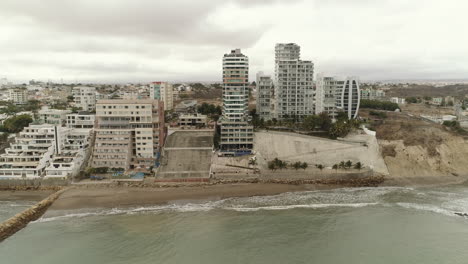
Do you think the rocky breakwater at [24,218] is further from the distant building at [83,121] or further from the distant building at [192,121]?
the distant building at [192,121]

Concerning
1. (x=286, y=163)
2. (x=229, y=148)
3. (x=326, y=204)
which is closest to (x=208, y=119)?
(x=229, y=148)

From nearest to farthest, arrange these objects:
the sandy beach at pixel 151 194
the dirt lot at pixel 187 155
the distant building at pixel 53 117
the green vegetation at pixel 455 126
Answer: the sandy beach at pixel 151 194, the dirt lot at pixel 187 155, the distant building at pixel 53 117, the green vegetation at pixel 455 126

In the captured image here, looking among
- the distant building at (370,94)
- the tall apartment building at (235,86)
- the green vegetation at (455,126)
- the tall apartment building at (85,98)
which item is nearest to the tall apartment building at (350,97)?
the green vegetation at (455,126)

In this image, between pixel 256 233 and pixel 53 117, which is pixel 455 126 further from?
pixel 53 117

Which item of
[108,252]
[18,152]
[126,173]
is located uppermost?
[18,152]

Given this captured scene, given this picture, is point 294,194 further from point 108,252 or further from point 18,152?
point 18,152

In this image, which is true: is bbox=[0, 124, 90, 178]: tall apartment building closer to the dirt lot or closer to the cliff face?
the dirt lot
